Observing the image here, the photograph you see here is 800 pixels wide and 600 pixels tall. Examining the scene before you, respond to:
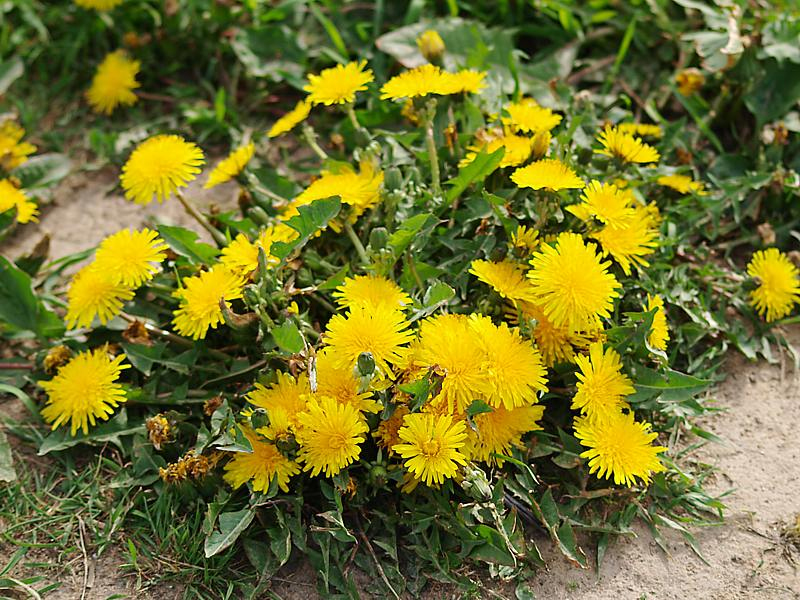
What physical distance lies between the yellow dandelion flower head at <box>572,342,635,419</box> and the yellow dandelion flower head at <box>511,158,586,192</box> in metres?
0.38

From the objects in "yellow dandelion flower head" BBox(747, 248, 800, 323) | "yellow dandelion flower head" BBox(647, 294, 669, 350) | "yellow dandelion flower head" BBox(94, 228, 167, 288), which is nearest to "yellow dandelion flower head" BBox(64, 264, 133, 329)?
"yellow dandelion flower head" BBox(94, 228, 167, 288)

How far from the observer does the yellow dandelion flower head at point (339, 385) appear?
5.65ft

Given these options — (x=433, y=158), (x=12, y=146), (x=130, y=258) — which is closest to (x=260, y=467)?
(x=130, y=258)

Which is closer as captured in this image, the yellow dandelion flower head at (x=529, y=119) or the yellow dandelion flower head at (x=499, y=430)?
the yellow dandelion flower head at (x=499, y=430)

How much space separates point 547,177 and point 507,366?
18.9 inches

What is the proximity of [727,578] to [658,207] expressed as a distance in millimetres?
1111

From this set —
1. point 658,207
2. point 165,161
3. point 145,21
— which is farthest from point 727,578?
point 145,21

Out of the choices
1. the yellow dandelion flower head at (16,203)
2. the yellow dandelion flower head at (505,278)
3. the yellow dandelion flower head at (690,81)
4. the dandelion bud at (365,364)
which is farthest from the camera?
the yellow dandelion flower head at (690,81)

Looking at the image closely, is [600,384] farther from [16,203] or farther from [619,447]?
[16,203]

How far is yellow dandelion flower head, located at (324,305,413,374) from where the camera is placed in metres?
1.71

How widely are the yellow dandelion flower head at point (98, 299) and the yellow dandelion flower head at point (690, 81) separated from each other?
1939mm

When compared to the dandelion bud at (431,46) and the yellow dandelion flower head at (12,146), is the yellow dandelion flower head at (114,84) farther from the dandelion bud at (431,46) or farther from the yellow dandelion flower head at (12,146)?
the dandelion bud at (431,46)

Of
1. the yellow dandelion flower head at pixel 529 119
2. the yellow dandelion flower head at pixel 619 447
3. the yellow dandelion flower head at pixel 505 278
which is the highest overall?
the yellow dandelion flower head at pixel 529 119

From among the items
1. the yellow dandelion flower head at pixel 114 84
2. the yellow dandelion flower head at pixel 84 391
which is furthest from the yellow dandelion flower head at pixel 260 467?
the yellow dandelion flower head at pixel 114 84
